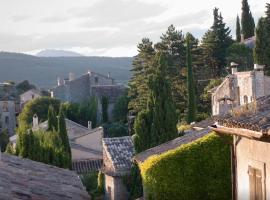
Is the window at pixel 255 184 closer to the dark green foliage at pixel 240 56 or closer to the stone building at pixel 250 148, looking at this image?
the stone building at pixel 250 148

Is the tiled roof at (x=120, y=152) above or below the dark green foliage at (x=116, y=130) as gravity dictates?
above

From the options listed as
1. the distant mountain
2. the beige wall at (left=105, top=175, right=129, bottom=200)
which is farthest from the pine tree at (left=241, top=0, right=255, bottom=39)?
the distant mountain

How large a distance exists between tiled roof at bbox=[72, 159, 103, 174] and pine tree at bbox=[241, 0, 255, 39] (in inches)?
1229

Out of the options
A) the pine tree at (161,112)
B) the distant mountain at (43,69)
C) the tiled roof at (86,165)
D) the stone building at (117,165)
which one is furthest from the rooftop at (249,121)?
the distant mountain at (43,69)

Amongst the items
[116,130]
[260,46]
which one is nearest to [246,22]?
[116,130]

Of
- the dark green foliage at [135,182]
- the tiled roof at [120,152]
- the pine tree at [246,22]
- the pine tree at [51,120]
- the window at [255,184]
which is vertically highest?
the pine tree at [246,22]

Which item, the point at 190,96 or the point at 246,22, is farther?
the point at 246,22

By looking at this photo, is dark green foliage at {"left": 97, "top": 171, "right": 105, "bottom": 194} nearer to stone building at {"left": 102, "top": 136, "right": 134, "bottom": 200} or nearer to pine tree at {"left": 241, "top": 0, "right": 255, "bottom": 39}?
stone building at {"left": 102, "top": 136, "right": 134, "bottom": 200}

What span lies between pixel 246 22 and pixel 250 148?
6682 cm

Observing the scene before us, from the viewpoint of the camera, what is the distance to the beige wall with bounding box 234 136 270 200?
9408 mm

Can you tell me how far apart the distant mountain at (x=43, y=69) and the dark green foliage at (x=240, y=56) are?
80532 millimetres

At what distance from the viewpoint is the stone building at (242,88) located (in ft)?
125

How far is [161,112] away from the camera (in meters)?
31.7

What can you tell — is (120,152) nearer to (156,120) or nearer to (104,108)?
(156,120)
